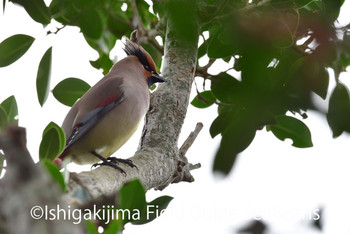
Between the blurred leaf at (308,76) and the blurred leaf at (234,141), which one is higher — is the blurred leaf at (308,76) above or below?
above

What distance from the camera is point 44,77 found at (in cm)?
205

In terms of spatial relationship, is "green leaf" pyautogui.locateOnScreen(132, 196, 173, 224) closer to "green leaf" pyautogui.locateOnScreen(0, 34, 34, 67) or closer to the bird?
"green leaf" pyautogui.locateOnScreen(0, 34, 34, 67)

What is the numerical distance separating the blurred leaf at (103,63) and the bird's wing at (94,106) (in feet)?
0.49

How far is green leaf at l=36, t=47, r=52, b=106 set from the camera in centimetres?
200

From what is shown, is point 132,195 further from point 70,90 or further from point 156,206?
point 70,90

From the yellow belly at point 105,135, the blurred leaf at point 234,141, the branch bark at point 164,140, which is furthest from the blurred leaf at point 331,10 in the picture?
the yellow belly at point 105,135

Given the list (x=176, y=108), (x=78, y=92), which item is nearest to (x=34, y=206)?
(x=176, y=108)

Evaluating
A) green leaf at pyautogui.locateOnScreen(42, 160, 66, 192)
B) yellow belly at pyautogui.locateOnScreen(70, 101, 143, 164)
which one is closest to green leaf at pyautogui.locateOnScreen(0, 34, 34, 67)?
yellow belly at pyautogui.locateOnScreen(70, 101, 143, 164)

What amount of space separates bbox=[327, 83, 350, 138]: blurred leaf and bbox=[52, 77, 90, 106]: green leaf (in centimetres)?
219

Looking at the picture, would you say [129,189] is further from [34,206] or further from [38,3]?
[34,206]

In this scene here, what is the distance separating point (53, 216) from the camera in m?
0.43

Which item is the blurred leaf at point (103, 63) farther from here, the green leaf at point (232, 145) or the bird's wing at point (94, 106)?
the green leaf at point (232, 145)

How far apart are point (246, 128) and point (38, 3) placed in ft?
2.56
